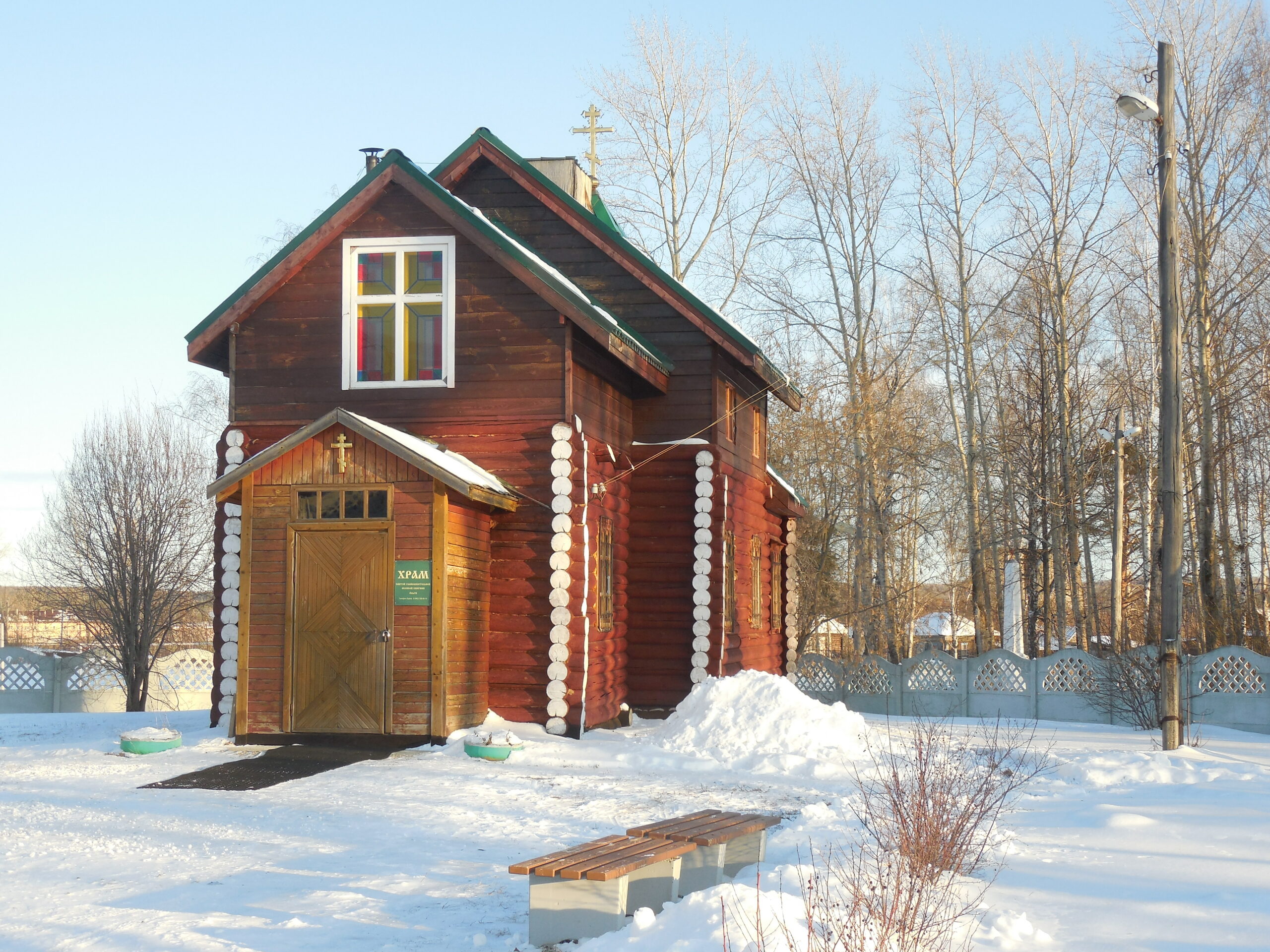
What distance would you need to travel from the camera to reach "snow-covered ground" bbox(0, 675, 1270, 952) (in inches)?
243

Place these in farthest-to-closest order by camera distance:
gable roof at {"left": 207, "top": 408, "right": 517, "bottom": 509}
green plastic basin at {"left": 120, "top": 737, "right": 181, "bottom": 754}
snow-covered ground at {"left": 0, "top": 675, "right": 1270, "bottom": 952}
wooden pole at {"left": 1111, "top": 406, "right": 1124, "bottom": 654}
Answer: wooden pole at {"left": 1111, "top": 406, "right": 1124, "bottom": 654} < gable roof at {"left": 207, "top": 408, "right": 517, "bottom": 509} < green plastic basin at {"left": 120, "top": 737, "right": 181, "bottom": 754} < snow-covered ground at {"left": 0, "top": 675, "right": 1270, "bottom": 952}

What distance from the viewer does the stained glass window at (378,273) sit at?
51.8ft

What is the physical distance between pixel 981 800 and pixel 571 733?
27.3ft

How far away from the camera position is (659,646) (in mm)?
18234

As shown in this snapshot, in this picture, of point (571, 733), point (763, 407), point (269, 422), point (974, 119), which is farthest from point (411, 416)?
point (974, 119)

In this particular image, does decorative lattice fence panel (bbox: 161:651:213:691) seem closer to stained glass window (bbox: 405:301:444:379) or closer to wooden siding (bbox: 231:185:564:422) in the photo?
wooden siding (bbox: 231:185:564:422)

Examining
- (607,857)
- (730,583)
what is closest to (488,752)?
(607,857)

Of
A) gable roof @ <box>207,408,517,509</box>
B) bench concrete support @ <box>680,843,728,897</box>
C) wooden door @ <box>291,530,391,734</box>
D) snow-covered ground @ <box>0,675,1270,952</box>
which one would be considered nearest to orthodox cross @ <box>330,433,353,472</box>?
gable roof @ <box>207,408,517,509</box>

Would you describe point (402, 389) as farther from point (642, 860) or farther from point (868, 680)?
point (868, 680)

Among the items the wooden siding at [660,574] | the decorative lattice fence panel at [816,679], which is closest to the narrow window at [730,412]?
the wooden siding at [660,574]

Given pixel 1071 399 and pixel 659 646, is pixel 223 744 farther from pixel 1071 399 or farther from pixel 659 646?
pixel 1071 399

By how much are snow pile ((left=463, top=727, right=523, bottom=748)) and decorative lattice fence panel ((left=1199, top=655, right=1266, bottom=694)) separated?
11951mm

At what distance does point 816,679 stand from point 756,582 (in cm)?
544

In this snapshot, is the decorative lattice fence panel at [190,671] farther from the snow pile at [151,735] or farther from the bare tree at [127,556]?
the snow pile at [151,735]
